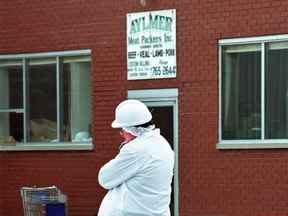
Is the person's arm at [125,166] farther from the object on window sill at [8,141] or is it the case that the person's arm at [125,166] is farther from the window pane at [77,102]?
the object on window sill at [8,141]

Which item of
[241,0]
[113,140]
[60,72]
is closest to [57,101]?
[60,72]

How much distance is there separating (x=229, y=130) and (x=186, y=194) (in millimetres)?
1162

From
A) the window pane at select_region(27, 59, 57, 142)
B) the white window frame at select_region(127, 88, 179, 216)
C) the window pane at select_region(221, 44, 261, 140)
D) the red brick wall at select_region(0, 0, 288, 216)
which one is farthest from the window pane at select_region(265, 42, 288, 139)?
the window pane at select_region(27, 59, 57, 142)

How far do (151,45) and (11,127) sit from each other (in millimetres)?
3266

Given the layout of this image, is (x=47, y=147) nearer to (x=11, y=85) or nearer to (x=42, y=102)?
(x=42, y=102)

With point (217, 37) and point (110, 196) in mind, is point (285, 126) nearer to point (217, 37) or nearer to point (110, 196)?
point (217, 37)

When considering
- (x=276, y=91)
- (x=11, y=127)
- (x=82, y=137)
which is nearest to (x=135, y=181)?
(x=276, y=91)

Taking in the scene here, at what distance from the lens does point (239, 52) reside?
9.58m

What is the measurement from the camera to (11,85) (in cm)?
1170

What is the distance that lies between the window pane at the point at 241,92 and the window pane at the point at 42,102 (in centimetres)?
310

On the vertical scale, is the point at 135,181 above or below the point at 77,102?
below

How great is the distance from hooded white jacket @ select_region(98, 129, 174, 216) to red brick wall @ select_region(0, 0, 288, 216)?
5.06m

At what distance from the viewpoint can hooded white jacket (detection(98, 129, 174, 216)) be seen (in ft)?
14.0

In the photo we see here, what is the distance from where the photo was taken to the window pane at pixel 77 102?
35.7 ft
